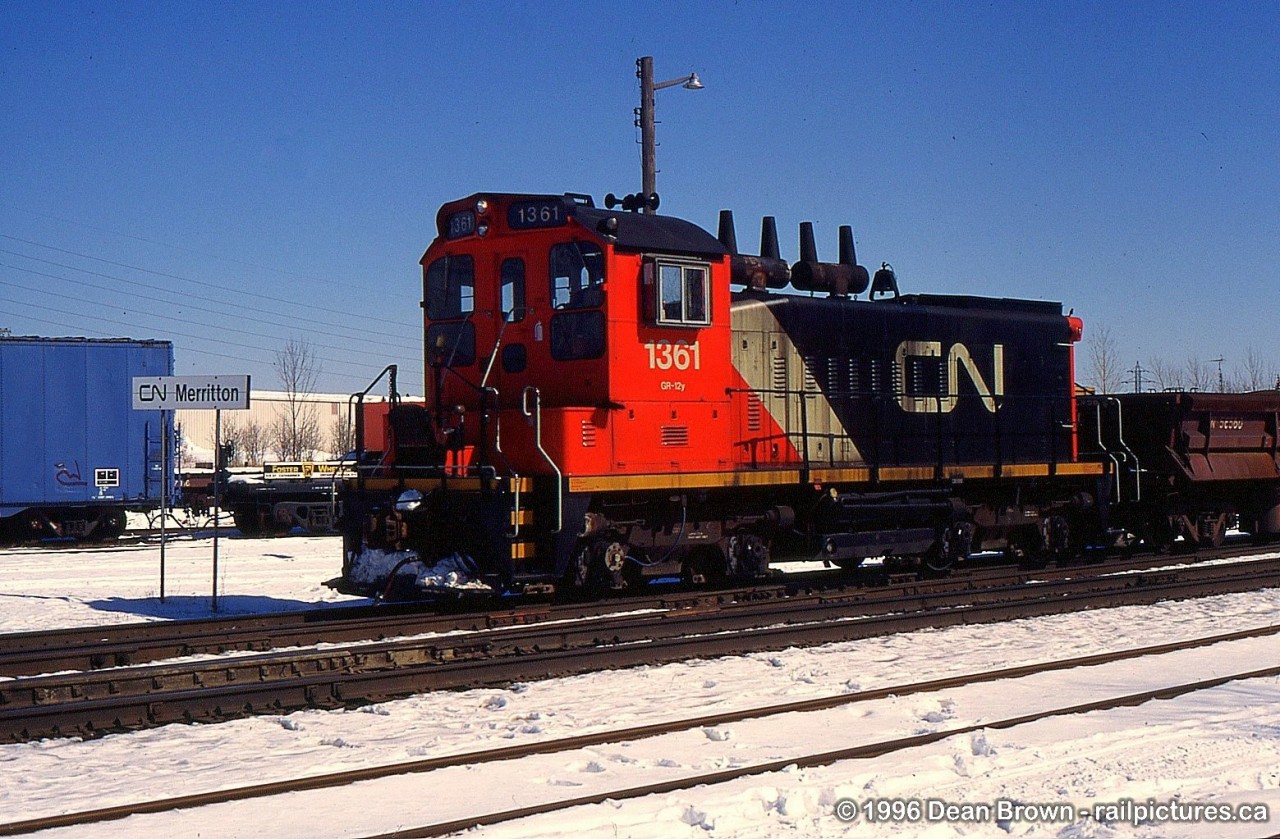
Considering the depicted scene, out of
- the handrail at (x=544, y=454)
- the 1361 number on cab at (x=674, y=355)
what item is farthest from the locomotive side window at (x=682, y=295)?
the handrail at (x=544, y=454)

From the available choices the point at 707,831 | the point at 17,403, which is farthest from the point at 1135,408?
the point at 17,403

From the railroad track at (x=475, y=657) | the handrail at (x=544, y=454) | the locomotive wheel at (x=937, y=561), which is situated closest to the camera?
the railroad track at (x=475, y=657)

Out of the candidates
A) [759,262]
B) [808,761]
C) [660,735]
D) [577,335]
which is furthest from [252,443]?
[808,761]

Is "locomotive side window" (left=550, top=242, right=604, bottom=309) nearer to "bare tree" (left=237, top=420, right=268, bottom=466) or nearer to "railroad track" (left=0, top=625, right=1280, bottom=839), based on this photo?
"railroad track" (left=0, top=625, right=1280, bottom=839)

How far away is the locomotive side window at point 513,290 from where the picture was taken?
13016 millimetres

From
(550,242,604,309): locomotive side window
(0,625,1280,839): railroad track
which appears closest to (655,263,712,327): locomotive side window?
(550,242,604,309): locomotive side window

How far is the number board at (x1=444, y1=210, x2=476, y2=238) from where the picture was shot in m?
13.3

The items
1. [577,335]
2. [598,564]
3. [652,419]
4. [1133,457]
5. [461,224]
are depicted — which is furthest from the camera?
[1133,457]

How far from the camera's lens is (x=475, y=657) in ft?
32.8

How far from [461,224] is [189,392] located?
4055 mm

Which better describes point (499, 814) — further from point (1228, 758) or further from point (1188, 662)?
point (1188, 662)

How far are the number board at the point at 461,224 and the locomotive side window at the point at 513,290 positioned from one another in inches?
22.3

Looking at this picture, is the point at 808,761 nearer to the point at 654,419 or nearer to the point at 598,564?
the point at 598,564

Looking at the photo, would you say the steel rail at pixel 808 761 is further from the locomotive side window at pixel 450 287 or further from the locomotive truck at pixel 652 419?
the locomotive side window at pixel 450 287
